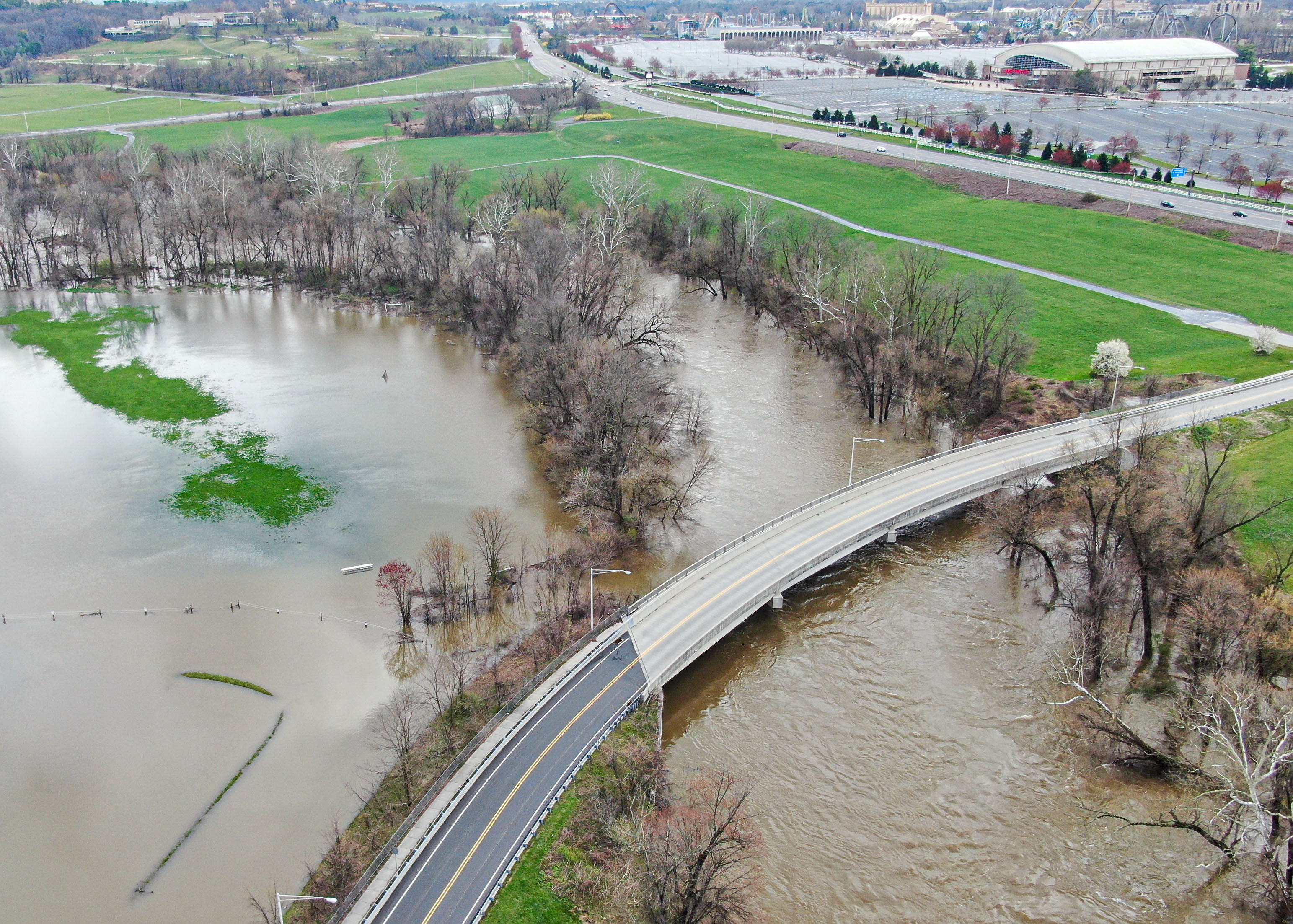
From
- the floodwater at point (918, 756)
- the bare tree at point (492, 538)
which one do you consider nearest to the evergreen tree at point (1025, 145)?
the floodwater at point (918, 756)

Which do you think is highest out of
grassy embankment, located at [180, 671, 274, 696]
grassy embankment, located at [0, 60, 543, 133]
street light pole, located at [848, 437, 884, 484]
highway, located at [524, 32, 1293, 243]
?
grassy embankment, located at [0, 60, 543, 133]

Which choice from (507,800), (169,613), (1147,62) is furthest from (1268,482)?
(1147,62)

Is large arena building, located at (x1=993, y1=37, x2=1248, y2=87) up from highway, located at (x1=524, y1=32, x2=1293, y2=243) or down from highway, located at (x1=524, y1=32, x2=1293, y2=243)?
up

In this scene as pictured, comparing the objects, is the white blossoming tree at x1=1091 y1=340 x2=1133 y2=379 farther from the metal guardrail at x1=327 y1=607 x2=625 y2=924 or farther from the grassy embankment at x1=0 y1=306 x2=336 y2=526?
the grassy embankment at x1=0 y1=306 x2=336 y2=526

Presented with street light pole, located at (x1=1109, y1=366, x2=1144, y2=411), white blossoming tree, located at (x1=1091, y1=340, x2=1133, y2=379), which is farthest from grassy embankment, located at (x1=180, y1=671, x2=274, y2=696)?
white blossoming tree, located at (x1=1091, y1=340, x2=1133, y2=379)

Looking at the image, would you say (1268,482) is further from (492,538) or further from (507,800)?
(507,800)

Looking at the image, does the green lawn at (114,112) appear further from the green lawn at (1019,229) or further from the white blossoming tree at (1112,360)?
the white blossoming tree at (1112,360)

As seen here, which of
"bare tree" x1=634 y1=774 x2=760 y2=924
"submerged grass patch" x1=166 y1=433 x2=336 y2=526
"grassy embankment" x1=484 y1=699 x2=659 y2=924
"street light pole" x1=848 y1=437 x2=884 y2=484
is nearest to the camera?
"bare tree" x1=634 y1=774 x2=760 y2=924
